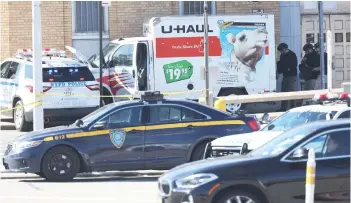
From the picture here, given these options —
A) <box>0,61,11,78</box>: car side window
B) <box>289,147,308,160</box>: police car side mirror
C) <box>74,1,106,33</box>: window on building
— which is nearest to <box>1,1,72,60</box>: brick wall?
<box>74,1,106,33</box>: window on building

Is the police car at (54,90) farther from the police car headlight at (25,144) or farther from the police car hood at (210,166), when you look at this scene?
the police car hood at (210,166)

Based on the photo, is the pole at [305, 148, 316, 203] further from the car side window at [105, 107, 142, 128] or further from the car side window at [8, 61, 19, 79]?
the car side window at [8, 61, 19, 79]

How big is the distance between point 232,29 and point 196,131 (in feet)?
29.9

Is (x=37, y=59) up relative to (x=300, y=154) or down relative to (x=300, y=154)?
up

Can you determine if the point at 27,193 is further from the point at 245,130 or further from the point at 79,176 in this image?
the point at 245,130

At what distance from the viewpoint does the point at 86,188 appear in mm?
14461

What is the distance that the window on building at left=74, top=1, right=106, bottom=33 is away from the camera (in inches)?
1072

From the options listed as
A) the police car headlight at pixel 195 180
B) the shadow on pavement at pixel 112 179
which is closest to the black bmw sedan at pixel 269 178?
the police car headlight at pixel 195 180

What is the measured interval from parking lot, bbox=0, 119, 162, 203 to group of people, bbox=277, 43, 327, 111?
10042mm

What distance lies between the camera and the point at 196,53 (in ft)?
78.7

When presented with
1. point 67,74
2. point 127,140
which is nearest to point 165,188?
point 127,140

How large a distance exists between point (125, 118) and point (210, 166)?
5.61 meters

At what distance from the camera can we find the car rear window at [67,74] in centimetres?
2267

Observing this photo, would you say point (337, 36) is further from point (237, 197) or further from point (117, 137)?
point (237, 197)
